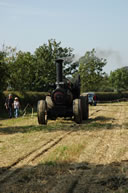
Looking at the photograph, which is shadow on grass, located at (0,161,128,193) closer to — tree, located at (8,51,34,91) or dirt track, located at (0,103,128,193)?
dirt track, located at (0,103,128,193)

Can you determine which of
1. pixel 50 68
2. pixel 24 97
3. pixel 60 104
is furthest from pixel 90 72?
pixel 60 104

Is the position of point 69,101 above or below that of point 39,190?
above

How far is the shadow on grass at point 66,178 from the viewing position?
16.4ft

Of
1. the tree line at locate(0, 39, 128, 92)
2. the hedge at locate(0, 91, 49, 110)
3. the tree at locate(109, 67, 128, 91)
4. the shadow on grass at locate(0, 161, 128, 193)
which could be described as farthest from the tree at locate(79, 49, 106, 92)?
the shadow on grass at locate(0, 161, 128, 193)

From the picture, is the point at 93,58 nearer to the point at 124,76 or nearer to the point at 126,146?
the point at 124,76

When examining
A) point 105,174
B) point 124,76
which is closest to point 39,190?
point 105,174

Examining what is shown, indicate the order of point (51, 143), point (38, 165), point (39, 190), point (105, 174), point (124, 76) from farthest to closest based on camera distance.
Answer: point (124, 76) < point (51, 143) < point (38, 165) < point (105, 174) < point (39, 190)

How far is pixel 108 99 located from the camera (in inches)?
2254

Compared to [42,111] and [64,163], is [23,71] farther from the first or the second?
[64,163]

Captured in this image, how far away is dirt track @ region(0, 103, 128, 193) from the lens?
515 centimetres

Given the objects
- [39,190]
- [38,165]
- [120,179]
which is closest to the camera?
[39,190]

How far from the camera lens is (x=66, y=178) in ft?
18.4

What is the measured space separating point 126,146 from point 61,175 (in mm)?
3304

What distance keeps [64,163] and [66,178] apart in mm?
1103
